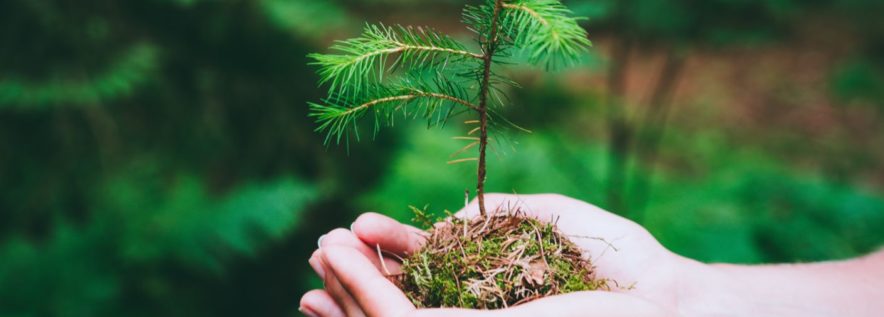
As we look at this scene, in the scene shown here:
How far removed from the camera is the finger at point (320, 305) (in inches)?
60.6

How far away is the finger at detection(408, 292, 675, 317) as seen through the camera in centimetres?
114

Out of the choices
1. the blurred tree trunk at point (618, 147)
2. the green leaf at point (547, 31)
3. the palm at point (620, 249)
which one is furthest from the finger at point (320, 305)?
the blurred tree trunk at point (618, 147)

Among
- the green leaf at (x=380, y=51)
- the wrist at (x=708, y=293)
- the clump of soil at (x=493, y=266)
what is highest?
the green leaf at (x=380, y=51)

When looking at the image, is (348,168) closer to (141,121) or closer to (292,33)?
(292,33)

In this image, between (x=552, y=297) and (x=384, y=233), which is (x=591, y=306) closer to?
(x=552, y=297)

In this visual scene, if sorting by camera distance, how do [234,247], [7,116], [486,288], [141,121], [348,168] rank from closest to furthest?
[486,288]
[234,247]
[7,116]
[141,121]
[348,168]

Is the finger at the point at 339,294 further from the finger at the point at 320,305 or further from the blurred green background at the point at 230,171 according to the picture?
the blurred green background at the point at 230,171

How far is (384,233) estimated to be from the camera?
61.8 inches

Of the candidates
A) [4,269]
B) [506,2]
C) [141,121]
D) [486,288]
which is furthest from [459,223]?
[141,121]

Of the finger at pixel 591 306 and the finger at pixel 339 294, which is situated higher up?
the finger at pixel 339 294

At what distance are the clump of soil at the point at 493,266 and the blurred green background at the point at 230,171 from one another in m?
1.58

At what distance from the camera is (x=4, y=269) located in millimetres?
2713

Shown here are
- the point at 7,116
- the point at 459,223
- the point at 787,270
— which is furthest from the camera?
the point at 7,116

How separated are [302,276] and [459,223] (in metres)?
2.18
